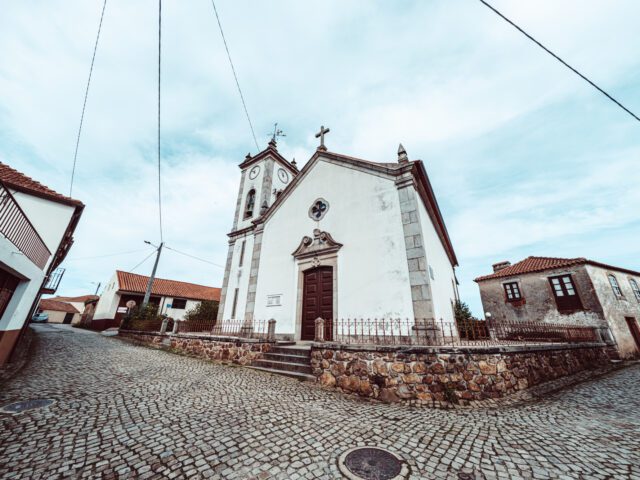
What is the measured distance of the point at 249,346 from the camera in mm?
7926

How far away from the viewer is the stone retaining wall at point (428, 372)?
15.4 feet

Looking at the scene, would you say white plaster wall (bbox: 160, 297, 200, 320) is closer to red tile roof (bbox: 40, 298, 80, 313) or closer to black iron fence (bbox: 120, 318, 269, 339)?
black iron fence (bbox: 120, 318, 269, 339)

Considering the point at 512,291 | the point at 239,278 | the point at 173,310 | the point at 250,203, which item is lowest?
the point at 173,310

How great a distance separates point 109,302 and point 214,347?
73.3 ft

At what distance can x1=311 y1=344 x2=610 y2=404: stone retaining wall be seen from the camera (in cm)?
470

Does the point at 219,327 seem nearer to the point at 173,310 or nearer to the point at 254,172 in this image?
the point at 254,172

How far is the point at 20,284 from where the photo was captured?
22.6 ft

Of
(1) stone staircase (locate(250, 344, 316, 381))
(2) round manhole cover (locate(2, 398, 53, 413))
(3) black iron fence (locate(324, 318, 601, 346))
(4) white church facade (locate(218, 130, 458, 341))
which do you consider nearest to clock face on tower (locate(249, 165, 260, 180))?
(4) white church facade (locate(218, 130, 458, 341))

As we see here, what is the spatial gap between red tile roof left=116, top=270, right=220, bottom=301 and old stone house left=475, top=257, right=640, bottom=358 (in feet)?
88.3

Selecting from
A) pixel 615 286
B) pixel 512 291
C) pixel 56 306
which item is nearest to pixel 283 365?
pixel 512 291

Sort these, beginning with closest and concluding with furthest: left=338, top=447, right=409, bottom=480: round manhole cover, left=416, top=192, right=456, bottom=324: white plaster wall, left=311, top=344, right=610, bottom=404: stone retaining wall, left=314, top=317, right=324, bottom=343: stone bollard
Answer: left=338, top=447, right=409, bottom=480: round manhole cover, left=311, top=344, right=610, bottom=404: stone retaining wall, left=314, top=317, right=324, bottom=343: stone bollard, left=416, top=192, right=456, bottom=324: white plaster wall

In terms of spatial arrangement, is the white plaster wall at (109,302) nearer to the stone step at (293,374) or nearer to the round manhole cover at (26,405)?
the stone step at (293,374)

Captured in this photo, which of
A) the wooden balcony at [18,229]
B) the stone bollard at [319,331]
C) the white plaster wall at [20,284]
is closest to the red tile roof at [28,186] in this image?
the wooden balcony at [18,229]

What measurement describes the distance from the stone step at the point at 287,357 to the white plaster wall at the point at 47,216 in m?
9.34
